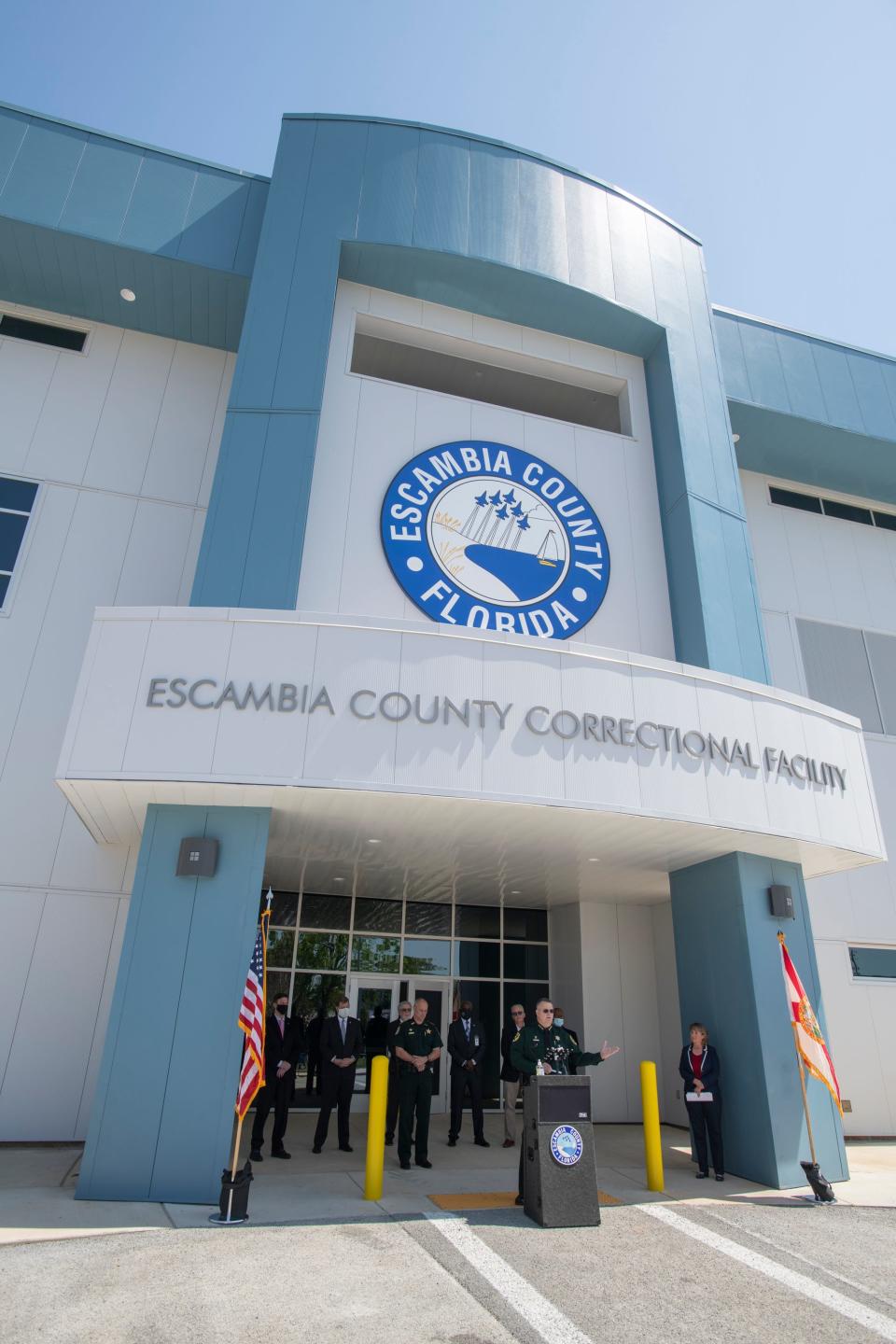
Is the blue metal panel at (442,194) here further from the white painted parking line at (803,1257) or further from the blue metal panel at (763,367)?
the white painted parking line at (803,1257)

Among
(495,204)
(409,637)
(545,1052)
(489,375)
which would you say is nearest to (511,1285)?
(545,1052)

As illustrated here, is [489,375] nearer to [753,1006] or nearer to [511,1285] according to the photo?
[753,1006]

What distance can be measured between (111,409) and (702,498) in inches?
415

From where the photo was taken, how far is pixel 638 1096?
12977mm

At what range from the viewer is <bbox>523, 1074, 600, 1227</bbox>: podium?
6.65 metres

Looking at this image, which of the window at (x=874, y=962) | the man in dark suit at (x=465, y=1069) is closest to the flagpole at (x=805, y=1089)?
the man in dark suit at (x=465, y=1069)

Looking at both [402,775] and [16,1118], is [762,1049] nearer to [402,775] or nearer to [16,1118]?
[402,775]

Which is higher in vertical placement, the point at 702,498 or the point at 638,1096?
the point at 702,498

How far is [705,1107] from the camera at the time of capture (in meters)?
8.95

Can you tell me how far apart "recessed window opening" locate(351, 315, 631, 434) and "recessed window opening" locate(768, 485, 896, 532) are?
A: 5032mm

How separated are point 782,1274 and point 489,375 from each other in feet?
45.6

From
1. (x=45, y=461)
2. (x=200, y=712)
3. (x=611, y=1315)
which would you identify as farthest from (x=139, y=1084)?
(x=45, y=461)

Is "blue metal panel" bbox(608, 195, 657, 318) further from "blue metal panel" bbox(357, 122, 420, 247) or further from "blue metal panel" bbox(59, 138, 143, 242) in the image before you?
"blue metal panel" bbox(59, 138, 143, 242)

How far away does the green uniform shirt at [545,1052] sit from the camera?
793cm
